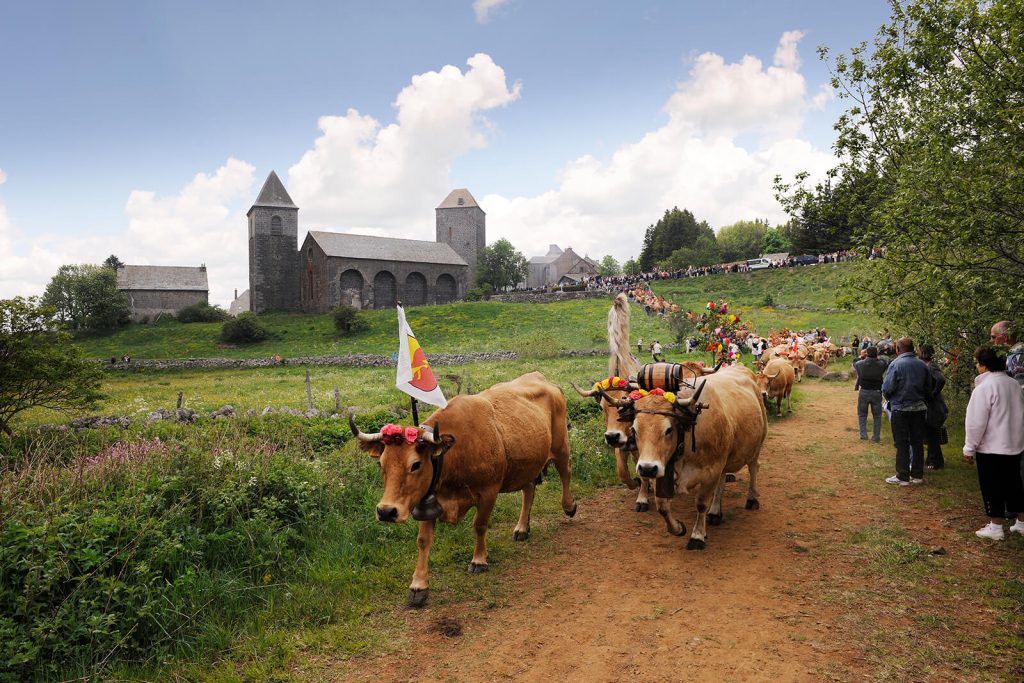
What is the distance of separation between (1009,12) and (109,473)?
11.4 metres

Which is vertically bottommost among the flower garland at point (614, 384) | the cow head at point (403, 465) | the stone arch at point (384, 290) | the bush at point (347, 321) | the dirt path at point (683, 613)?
the dirt path at point (683, 613)

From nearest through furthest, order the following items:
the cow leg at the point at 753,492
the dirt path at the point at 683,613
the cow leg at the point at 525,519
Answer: the dirt path at the point at 683,613 → the cow leg at the point at 525,519 → the cow leg at the point at 753,492

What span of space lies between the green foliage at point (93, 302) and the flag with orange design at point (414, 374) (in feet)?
204

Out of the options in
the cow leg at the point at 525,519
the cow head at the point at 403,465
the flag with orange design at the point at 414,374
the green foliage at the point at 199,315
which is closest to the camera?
the cow head at the point at 403,465

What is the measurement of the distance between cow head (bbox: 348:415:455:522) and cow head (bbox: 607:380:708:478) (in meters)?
2.09

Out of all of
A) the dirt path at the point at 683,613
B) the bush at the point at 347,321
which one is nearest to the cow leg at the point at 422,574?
the dirt path at the point at 683,613

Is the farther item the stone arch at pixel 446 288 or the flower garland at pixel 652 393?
the stone arch at pixel 446 288

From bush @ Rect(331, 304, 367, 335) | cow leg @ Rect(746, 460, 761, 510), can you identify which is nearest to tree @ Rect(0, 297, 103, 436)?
cow leg @ Rect(746, 460, 761, 510)

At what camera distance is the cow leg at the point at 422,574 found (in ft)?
17.7

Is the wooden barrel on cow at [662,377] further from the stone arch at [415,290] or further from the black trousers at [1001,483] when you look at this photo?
the stone arch at [415,290]

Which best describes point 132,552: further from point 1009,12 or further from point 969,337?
point 969,337

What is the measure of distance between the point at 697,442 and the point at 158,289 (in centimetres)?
7646

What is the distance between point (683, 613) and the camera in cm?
516

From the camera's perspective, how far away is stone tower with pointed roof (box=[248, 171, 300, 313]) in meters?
65.8
